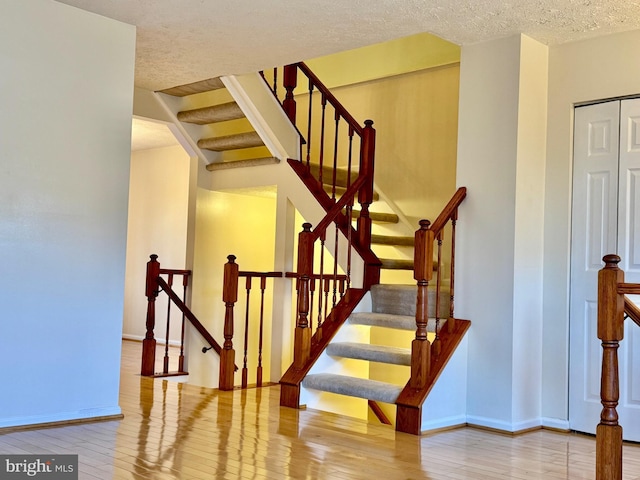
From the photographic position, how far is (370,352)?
202 inches

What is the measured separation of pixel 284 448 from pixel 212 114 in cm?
372

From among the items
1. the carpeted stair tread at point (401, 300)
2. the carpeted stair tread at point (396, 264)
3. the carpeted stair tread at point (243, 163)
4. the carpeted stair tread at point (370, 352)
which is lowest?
the carpeted stair tread at point (370, 352)

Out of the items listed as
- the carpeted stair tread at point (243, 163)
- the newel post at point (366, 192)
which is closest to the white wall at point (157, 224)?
the carpeted stair tread at point (243, 163)

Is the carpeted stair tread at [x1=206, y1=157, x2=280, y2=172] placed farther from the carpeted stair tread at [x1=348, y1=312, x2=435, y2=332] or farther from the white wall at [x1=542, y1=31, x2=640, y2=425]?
the white wall at [x1=542, y1=31, x2=640, y2=425]

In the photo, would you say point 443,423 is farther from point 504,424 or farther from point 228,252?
point 228,252

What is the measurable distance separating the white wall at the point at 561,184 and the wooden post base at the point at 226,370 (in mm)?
2440

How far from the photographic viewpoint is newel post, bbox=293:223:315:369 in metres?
5.07

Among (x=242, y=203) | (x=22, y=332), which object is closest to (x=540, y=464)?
(x=22, y=332)

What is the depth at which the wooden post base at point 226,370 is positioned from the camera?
586 cm

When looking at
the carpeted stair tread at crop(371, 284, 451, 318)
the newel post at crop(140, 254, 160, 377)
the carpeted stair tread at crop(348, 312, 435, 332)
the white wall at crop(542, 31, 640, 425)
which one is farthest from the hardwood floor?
the newel post at crop(140, 254, 160, 377)

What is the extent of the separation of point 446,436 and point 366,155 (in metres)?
2.54

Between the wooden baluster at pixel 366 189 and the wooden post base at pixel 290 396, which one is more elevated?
the wooden baluster at pixel 366 189

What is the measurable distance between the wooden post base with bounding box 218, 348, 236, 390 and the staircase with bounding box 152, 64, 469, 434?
0.73 metres

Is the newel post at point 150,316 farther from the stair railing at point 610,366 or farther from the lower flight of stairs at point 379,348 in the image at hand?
the stair railing at point 610,366
